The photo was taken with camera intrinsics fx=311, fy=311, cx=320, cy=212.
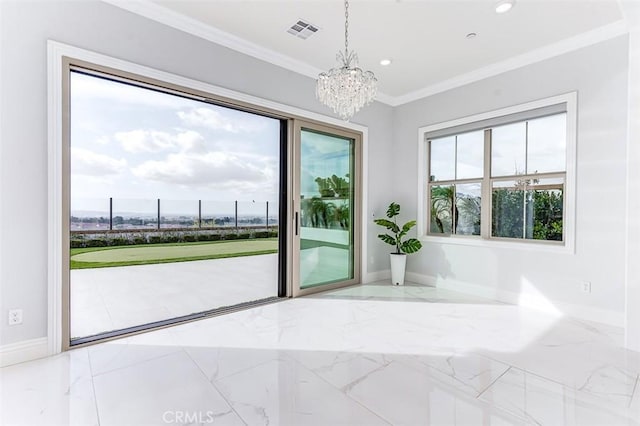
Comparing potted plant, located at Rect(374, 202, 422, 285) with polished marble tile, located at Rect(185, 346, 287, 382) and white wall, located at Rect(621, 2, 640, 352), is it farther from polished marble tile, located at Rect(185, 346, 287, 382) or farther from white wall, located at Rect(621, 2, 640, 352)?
polished marble tile, located at Rect(185, 346, 287, 382)

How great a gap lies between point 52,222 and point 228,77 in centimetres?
211

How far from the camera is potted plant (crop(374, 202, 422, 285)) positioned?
15.2ft

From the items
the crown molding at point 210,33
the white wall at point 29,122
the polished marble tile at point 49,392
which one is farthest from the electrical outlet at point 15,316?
the crown molding at point 210,33

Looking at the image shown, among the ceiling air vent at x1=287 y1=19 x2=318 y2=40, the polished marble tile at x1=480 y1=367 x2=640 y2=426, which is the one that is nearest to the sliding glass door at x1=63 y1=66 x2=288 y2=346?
the ceiling air vent at x1=287 y1=19 x2=318 y2=40

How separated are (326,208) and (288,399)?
2.83 metres

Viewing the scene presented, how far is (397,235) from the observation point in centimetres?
479

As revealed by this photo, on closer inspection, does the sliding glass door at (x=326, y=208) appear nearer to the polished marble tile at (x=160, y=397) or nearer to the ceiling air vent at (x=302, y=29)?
the ceiling air vent at (x=302, y=29)

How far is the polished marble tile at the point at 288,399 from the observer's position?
5.61 feet

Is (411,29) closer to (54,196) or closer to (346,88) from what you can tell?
(346,88)

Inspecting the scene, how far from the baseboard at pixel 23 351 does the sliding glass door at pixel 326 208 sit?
246cm

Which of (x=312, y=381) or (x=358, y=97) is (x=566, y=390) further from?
(x=358, y=97)

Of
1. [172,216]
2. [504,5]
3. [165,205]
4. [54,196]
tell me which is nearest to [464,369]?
[504,5]

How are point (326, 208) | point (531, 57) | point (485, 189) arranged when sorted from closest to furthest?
point (531, 57), point (485, 189), point (326, 208)

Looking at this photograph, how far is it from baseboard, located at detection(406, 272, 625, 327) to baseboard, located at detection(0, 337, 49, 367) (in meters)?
4.45
